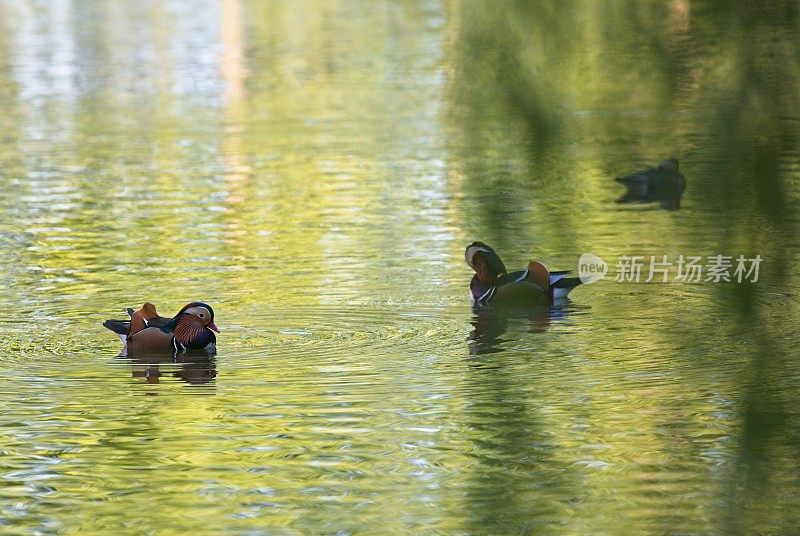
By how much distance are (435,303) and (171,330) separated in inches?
106

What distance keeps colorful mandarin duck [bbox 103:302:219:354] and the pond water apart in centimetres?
20

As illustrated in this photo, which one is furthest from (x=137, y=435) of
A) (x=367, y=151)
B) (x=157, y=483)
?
(x=367, y=151)

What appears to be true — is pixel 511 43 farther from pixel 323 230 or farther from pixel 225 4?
pixel 225 4

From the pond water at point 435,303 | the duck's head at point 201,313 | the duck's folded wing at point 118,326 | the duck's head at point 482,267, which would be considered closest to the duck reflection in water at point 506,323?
the pond water at point 435,303

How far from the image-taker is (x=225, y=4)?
72.8 m

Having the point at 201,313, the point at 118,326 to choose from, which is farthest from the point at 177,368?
the point at 118,326

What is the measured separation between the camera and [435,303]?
543 inches

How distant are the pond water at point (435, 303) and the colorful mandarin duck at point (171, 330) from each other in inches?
7.7

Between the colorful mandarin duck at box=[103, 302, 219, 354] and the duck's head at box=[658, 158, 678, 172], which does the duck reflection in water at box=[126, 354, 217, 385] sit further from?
the duck's head at box=[658, 158, 678, 172]

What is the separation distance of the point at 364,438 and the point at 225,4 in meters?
65.0

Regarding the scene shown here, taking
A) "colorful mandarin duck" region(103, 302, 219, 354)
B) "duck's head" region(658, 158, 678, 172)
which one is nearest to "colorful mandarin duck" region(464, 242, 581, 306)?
"duck's head" region(658, 158, 678, 172)

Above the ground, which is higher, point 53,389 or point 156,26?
point 156,26

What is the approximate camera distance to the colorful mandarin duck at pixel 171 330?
38.8ft

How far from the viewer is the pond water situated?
276cm
